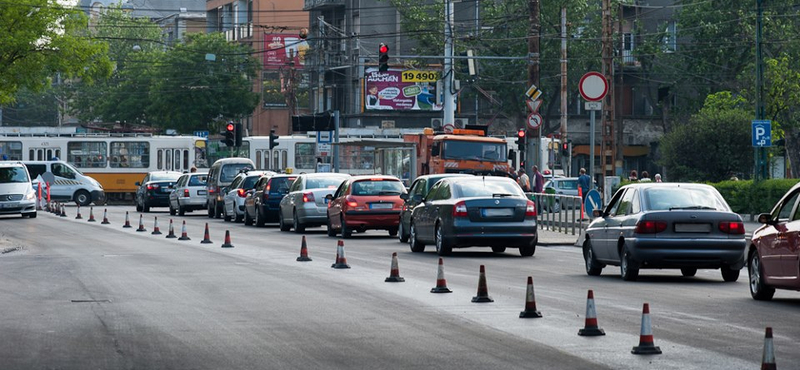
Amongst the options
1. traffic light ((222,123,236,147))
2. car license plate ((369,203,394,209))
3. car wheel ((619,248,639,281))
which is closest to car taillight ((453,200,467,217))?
car wheel ((619,248,639,281))

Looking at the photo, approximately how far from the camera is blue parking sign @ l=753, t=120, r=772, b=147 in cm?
3862

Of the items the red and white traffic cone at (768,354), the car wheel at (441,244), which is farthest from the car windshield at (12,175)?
the red and white traffic cone at (768,354)

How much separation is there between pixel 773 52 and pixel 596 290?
54.7 metres

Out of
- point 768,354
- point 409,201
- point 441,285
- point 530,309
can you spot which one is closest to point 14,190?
point 409,201

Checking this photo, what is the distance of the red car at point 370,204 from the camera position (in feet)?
103

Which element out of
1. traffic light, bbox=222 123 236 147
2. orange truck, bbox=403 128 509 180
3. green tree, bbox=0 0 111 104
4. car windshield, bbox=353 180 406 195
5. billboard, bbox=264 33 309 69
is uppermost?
billboard, bbox=264 33 309 69

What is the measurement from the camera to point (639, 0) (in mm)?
79562

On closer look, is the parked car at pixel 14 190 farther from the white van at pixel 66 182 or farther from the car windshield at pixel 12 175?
the white van at pixel 66 182

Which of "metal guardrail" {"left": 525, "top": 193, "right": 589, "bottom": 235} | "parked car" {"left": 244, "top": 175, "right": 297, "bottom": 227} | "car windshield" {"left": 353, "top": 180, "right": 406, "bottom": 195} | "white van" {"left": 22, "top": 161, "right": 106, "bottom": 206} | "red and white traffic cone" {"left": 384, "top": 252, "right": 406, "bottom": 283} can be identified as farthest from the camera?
"white van" {"left": 22, "top": 161, "right": 106, "bottom": 206}

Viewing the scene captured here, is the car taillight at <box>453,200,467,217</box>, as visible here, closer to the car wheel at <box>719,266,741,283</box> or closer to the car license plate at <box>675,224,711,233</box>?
the car wheel at <box>719,266,741,283</box>

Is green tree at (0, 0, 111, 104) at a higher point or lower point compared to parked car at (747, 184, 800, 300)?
higher

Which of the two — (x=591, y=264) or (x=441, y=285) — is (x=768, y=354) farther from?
(x=591, y=264)

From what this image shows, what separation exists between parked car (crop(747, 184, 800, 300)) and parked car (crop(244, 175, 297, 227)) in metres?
23.5

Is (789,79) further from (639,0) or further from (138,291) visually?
(138,291)
